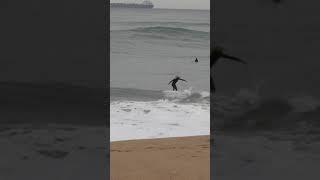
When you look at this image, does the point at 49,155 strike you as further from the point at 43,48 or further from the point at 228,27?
the point at 228,27

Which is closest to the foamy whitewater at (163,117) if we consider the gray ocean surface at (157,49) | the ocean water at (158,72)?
the ocean water at (158,72)

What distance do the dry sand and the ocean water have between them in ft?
9.12

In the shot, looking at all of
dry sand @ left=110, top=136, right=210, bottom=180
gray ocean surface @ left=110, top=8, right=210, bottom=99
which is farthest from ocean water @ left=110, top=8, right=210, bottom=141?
dry sand @ left=110, top=136, right=210, bottom=180

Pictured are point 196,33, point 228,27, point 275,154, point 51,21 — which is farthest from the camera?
point 196,33

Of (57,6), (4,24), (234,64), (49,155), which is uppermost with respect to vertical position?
(57,6)

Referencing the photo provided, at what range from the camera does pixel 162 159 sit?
545 cm

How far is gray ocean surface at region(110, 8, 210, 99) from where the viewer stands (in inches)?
728

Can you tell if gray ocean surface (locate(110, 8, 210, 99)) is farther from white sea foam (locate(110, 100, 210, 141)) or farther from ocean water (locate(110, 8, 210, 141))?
white sea foam (locate(110, 100, 210, 141))

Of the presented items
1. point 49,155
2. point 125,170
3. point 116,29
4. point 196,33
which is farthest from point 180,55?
point 125,170

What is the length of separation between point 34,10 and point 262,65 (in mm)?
9314

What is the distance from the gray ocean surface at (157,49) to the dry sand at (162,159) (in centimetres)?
1008

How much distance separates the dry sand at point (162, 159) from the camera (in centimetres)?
461

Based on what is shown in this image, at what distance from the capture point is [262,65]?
715 inches

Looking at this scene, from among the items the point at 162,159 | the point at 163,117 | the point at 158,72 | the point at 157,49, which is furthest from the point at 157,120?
the point at 157,49
